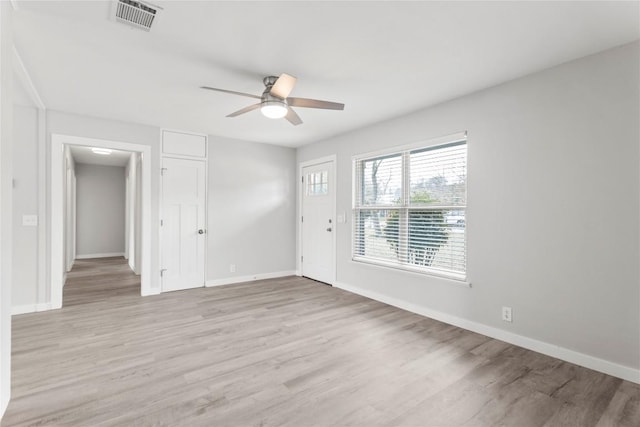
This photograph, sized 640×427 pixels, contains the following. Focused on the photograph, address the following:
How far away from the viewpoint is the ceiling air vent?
A: 1.95 meters

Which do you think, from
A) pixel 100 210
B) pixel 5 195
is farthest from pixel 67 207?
pixel 5 195

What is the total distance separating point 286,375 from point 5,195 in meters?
2.15

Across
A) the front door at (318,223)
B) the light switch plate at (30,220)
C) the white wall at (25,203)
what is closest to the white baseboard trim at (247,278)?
the front door at (318,223)

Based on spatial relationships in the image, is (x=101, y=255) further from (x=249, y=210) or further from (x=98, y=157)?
(x=249, y=210)

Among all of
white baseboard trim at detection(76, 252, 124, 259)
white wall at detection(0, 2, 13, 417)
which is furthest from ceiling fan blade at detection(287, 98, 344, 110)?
white baseboard trim at detection(76, 252, 124, 259)

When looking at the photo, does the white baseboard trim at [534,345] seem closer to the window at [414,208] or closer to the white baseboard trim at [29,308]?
the window at [414,208]

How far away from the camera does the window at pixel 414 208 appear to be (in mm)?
3473

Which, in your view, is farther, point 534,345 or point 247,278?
point 247,278

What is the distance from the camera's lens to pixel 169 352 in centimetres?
273

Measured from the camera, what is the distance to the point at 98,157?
24.4 feet

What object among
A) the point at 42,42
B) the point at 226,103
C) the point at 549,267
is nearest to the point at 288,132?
the point at 226,103

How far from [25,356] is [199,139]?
3.43m

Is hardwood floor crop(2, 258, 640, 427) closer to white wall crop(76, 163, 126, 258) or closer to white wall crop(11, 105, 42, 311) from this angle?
white wall crop(11, 105, 42, 311)

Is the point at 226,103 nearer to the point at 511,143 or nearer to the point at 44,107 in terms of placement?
the point at 44,107
